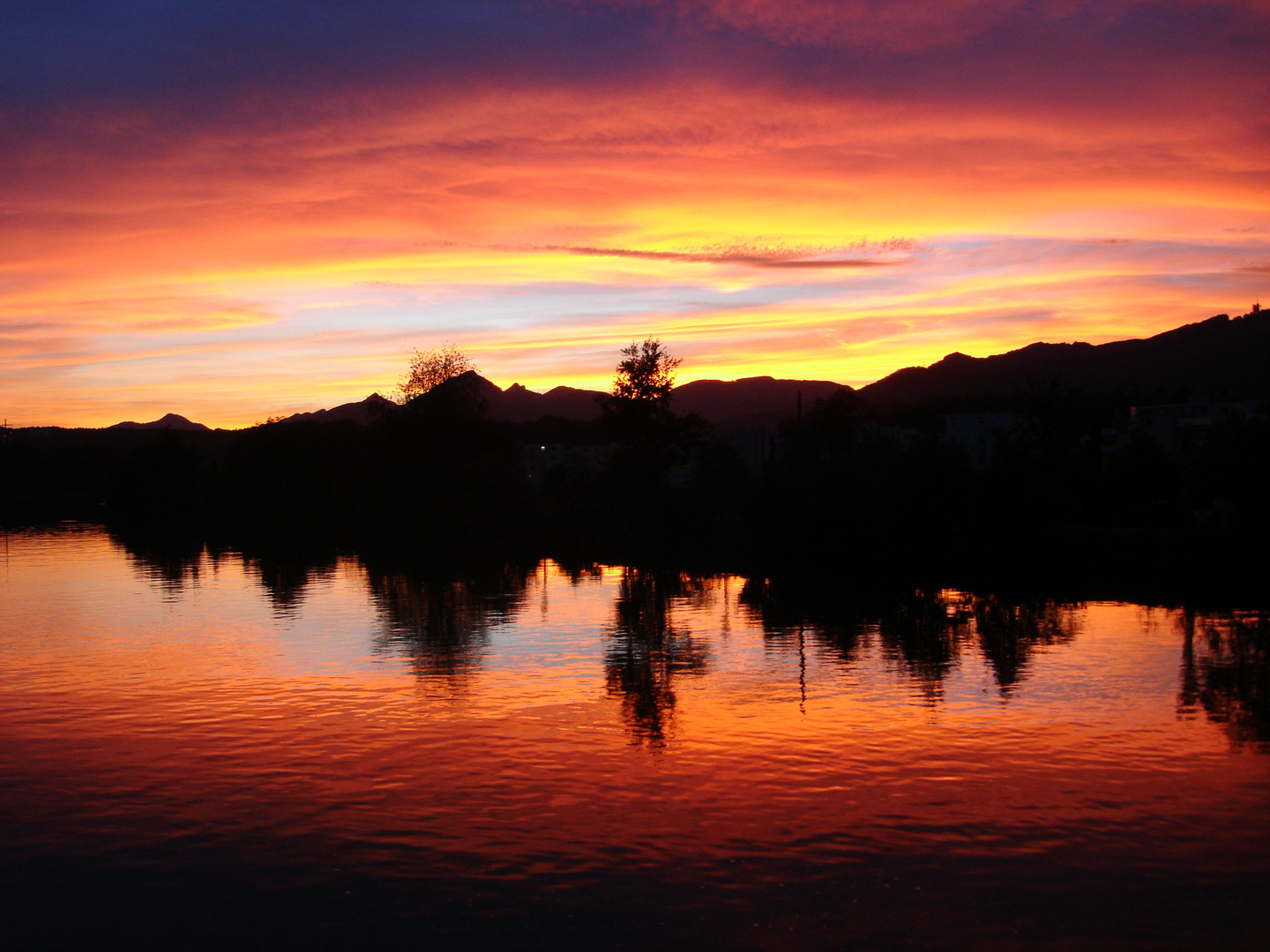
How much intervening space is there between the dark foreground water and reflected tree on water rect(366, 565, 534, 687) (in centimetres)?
32

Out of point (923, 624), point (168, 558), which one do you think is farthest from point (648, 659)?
point (168, 558)

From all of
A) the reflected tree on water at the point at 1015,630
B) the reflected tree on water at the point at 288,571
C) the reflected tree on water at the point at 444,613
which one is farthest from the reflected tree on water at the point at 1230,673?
the reflected tree on water at the point at 288,571

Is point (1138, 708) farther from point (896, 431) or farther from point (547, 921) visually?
point (896, 431)

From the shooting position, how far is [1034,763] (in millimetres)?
14383

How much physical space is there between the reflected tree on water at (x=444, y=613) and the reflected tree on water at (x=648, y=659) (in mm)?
3202

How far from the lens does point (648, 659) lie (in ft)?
76.7

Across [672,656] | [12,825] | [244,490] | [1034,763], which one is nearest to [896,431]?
[244,490]

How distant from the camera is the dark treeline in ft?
134

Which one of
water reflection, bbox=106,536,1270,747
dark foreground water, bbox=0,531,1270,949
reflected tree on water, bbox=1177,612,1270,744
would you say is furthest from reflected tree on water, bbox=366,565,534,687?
reflected tree on water, bbox=1177,612,1270,744

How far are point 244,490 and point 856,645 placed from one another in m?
82.5

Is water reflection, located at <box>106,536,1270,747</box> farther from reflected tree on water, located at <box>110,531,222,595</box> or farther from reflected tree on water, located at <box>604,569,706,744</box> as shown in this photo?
reflected tree on water, located at <box>110,531,222,595</box>

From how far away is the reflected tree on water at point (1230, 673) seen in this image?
1702 centimetres

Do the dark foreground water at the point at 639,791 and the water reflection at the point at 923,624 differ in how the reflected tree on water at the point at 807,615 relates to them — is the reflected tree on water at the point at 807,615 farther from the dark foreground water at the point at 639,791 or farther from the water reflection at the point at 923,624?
the dark foreground water at the point at 639,791

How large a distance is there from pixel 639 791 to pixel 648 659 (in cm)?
995
